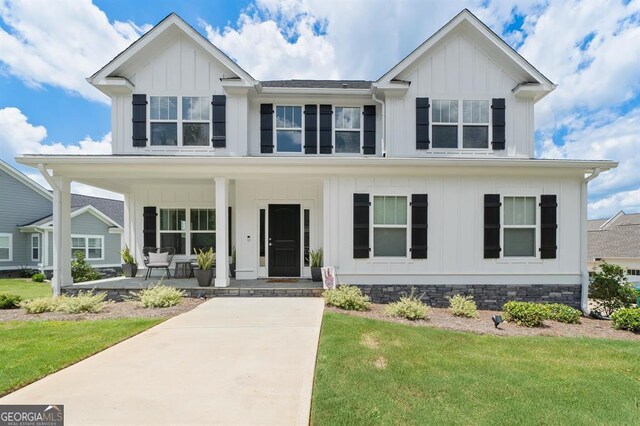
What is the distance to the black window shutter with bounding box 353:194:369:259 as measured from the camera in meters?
7.99

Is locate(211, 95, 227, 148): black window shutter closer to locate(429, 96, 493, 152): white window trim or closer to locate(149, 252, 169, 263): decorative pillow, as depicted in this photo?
locate(149, 252, 169, 263): decorative pillow

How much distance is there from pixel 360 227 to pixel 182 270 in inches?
213

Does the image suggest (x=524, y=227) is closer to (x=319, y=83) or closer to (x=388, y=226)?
(x=388, y=226)

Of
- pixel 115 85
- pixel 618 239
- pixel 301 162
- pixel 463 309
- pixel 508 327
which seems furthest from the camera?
pixel 618 239

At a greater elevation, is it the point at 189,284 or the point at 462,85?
the point at 462,85

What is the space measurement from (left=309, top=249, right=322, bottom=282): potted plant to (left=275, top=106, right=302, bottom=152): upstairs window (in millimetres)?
3161

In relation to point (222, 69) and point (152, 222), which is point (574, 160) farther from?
point (152, 222)

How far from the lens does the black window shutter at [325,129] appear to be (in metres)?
9.75

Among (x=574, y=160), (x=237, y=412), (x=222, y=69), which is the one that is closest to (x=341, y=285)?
(x=237, y=412)

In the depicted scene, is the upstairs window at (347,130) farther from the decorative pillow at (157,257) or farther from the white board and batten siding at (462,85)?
the decorative pillow at (157,257)

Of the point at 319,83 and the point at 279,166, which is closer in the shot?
the point at 279,166

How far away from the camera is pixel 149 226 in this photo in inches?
389

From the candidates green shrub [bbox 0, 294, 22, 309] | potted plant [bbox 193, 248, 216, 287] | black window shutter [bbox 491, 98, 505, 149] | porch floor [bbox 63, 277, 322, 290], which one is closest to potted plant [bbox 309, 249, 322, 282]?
porch floor [bbox 63, 277, 322, 290]

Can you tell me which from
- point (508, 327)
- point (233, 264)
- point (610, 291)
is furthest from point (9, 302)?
point (610, 291)
